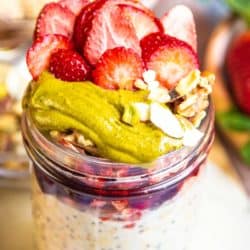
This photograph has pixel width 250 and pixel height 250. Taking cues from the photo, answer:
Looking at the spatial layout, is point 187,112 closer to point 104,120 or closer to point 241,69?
point 104,120

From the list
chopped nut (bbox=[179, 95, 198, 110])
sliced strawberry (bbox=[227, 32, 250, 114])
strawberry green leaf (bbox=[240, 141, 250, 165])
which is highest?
chopped nut (bbox=[179, 95, 198, 110])

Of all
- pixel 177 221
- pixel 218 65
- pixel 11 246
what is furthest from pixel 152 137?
pixel 218 65

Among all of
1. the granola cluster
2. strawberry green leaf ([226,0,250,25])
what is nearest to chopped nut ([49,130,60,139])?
the granola cluster

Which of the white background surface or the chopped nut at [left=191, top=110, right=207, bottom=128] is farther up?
the chopped nut at [left=191, top=110, right=207, bottom=128]

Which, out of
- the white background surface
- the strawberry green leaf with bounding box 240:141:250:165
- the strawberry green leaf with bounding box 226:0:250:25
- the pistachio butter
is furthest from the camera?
the strawberry green leaf with bounding box 226:0:250:25

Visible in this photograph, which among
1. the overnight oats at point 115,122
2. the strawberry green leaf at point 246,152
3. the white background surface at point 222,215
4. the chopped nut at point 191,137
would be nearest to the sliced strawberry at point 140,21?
the overnight oats at point 115,122

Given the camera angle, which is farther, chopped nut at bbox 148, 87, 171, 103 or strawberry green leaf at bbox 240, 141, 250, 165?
strawberry green leaf at bbox 240, 141, 250, 165

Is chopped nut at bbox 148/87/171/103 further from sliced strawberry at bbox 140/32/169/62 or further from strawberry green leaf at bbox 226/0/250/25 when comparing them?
strawberry green leaf at bbox 226/0/250/25
